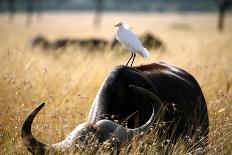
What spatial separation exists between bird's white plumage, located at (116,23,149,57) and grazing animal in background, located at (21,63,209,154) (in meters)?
0.26

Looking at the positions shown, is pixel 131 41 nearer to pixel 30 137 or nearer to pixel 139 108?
pixel 139 108

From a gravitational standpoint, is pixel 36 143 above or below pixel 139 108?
above

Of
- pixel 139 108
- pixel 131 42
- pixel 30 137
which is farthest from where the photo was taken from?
pixel 131 42

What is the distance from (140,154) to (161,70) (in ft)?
5.73

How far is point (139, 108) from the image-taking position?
5.07 m

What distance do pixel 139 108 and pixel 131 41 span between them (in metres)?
1.50

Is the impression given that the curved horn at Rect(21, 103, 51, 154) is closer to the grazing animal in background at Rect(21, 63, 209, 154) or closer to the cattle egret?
the grazing animal in background at Rect(21, 63, 209, 154)

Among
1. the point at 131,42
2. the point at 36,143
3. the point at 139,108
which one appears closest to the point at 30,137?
the point at 36,143

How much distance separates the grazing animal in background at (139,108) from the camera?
409 centimetres

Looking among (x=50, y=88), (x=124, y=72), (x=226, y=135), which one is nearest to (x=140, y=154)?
(x=124, y=72)

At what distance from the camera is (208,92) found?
780cm

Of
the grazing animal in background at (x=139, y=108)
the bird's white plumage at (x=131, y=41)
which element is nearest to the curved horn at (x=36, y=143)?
the grazing animal in background at (x=139, y=108)

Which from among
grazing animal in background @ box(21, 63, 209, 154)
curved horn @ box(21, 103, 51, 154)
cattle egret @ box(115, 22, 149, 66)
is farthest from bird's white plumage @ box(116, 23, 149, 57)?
curved horn @ box(21, 103, 51, 154)

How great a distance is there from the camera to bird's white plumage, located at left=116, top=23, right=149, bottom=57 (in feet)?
20.9
